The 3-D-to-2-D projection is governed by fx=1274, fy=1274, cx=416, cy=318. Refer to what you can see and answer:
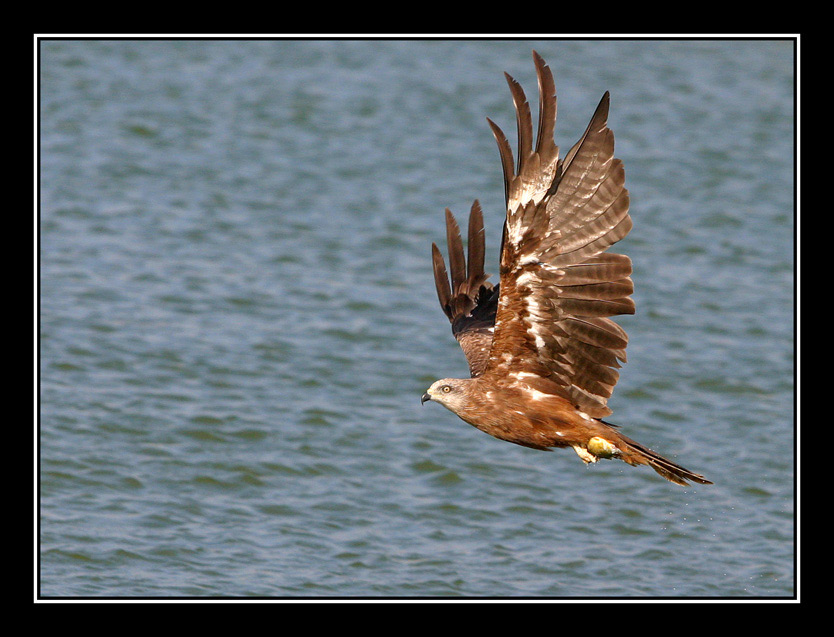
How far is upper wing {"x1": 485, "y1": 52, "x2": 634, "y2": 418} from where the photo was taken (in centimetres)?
677

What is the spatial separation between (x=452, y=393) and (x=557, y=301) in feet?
3.15

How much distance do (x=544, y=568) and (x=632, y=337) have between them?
5.07 m

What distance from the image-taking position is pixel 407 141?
20.5 meters

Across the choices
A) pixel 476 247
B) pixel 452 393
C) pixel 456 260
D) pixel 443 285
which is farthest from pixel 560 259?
pixel 443 285

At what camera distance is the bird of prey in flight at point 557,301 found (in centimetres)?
680

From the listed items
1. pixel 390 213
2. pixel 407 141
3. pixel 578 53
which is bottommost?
pixel 390 213

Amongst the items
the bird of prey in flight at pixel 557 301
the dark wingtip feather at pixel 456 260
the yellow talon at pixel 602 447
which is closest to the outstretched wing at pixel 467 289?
the dark wingtip feather at pixel 456 260

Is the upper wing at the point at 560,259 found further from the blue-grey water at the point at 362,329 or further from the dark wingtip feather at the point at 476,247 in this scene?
the blue-grey water at the point at 362,329

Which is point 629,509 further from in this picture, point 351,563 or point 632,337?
point 632,337

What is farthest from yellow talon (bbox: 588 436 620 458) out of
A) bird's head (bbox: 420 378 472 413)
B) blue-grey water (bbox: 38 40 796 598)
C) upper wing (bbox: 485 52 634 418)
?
blue-grey water (bbox: 38 40 796 598)

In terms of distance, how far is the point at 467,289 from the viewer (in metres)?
9.55

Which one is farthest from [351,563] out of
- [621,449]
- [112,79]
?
[112,79]

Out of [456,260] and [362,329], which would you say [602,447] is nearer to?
[456,260]

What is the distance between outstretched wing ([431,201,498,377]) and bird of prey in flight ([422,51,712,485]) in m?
1.56
